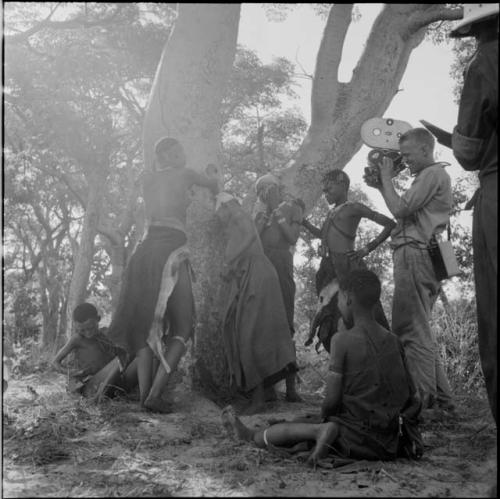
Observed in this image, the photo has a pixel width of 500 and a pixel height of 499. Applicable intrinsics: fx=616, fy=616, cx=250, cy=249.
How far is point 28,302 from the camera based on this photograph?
1527 cm

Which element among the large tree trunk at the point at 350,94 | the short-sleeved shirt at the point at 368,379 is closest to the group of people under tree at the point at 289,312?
the short-sleeved shirt at the point at 368,379

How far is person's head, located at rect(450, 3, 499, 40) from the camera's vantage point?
294 cm

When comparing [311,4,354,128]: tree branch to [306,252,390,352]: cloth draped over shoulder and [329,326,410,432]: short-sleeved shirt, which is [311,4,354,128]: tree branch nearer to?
[306,252,390,352]: cloth draped over shoulder

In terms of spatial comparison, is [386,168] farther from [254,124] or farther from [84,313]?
[254,124]

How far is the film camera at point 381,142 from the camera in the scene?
15.7ft

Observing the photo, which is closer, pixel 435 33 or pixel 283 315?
pixel 283 315

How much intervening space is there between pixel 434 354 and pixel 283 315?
122cm

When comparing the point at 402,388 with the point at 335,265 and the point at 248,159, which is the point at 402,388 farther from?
the point at 248,159

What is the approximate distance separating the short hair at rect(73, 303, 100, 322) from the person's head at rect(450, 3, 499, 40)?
13.3 feet

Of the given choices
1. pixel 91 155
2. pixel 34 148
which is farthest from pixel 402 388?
pixel 34 148

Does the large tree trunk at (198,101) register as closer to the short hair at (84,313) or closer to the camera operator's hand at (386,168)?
the short hair at (84,313)

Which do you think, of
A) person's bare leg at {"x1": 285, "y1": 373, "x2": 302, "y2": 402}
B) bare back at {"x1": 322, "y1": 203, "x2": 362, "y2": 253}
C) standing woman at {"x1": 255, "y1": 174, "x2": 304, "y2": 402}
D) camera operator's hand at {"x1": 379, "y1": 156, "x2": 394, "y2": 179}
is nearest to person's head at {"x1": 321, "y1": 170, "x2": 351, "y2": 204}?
bare back at {"x1": 322, "y1": 203, "x2": 362, "y2": 253}

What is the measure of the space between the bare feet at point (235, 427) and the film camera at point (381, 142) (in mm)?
2088

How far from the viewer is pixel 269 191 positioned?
5703 mm
